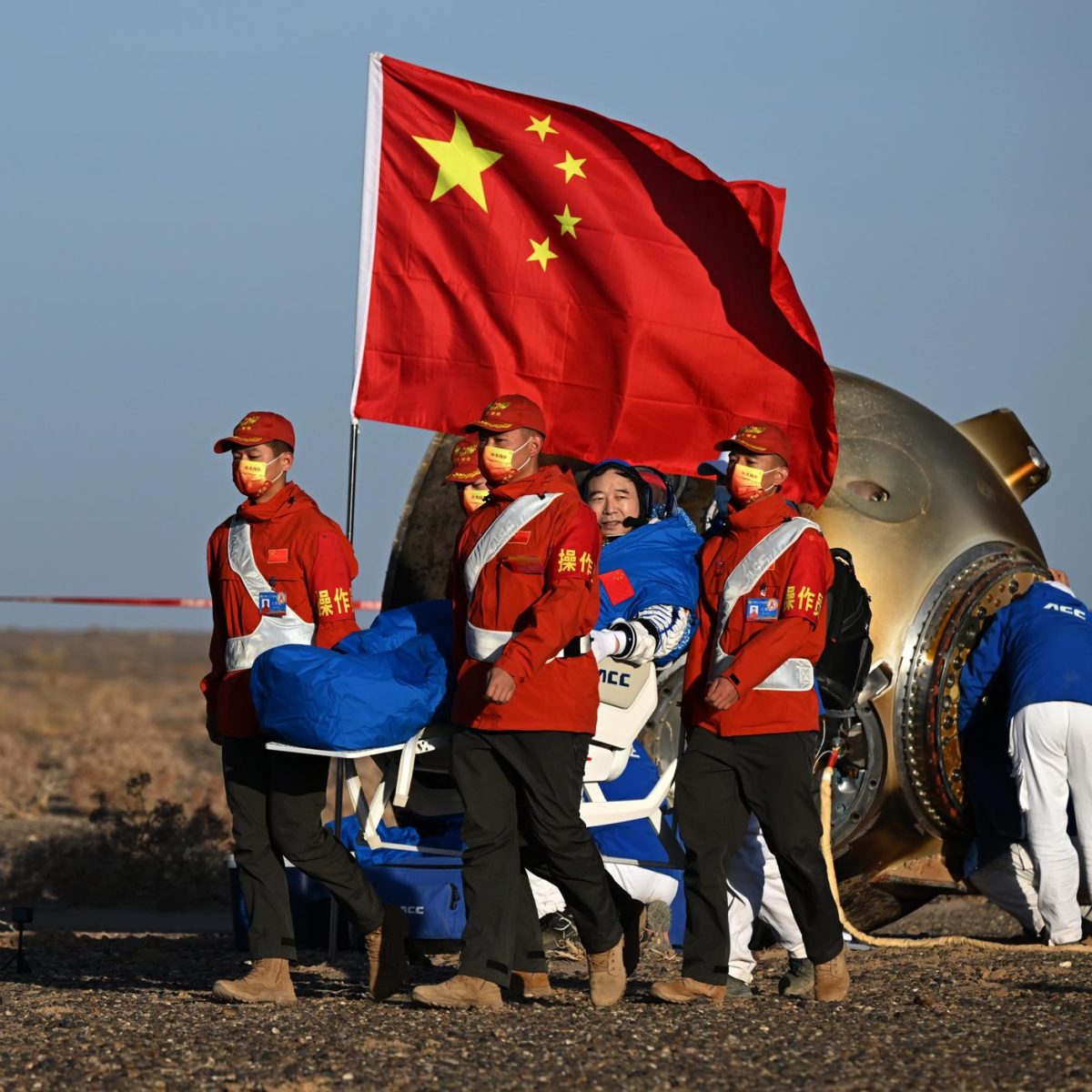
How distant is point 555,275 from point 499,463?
272cm

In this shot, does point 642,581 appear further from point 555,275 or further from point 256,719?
point 555,275

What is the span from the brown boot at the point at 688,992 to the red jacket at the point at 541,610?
84 centimetres

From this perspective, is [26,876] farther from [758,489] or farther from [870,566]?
[758,489]

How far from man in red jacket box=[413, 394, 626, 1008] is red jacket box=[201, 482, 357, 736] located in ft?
1.55

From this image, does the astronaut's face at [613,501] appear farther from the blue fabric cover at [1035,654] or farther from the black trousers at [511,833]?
the blue fabric cover at [1035,654]

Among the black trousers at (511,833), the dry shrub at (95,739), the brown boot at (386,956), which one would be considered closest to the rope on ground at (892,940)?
the black trousers at (511,833)

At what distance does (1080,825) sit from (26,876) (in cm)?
595

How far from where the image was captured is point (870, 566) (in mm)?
8641

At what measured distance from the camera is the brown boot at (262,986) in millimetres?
6516

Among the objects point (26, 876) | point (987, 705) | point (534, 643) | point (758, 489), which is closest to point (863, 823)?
point (987, 705)

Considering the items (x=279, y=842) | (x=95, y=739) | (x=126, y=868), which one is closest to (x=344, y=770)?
(x=279, y=842)

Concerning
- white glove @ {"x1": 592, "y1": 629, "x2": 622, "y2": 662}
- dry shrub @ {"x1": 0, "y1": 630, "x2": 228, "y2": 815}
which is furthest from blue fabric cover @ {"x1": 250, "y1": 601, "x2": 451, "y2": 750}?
dry shrub @ {"x1": 0, "y1": 630, "x2": 228, "y2": 815}

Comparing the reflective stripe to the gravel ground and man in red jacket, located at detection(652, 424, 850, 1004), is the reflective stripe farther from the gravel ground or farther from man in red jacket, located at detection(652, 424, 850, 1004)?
the gravel ground

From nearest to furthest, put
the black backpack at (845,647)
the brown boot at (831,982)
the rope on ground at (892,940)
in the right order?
1. the brown boot at (831,982)
2. the black backpack at (845,647)
3. the rope on ground at (892,940)
